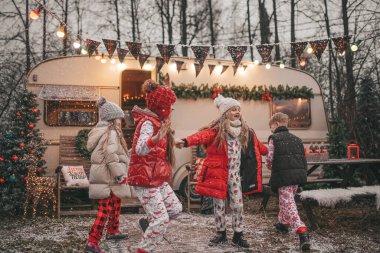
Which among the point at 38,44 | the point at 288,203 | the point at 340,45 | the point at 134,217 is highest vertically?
the point at 38,44

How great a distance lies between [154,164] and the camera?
11.8 ft

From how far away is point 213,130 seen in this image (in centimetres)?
481

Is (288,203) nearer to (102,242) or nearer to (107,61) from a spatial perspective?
(102,242)

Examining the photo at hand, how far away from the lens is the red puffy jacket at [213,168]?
4641mm

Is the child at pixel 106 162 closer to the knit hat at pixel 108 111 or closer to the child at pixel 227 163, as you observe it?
the knit hat at pixel 108 111

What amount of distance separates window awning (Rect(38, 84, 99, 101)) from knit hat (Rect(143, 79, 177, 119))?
183 inches

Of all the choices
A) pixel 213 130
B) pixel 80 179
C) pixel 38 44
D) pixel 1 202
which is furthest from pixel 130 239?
pixel 38 44

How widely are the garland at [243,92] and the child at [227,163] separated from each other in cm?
367

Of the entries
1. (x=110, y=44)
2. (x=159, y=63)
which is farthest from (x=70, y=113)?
(x=159, y=63)

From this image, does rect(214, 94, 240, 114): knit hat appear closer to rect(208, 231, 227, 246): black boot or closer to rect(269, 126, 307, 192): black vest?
rect(269, 126, 307, 192): black vest

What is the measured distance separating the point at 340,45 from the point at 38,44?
46.5ft

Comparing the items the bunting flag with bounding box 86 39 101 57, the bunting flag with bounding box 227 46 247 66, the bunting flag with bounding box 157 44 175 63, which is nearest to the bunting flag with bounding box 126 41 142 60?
the bunting flag with bounding box 157 44 175 63

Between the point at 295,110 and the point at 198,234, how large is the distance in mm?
4714

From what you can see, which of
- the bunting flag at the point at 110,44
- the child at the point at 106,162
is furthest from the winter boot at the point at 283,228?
the bunting flag at the point at 110,44
